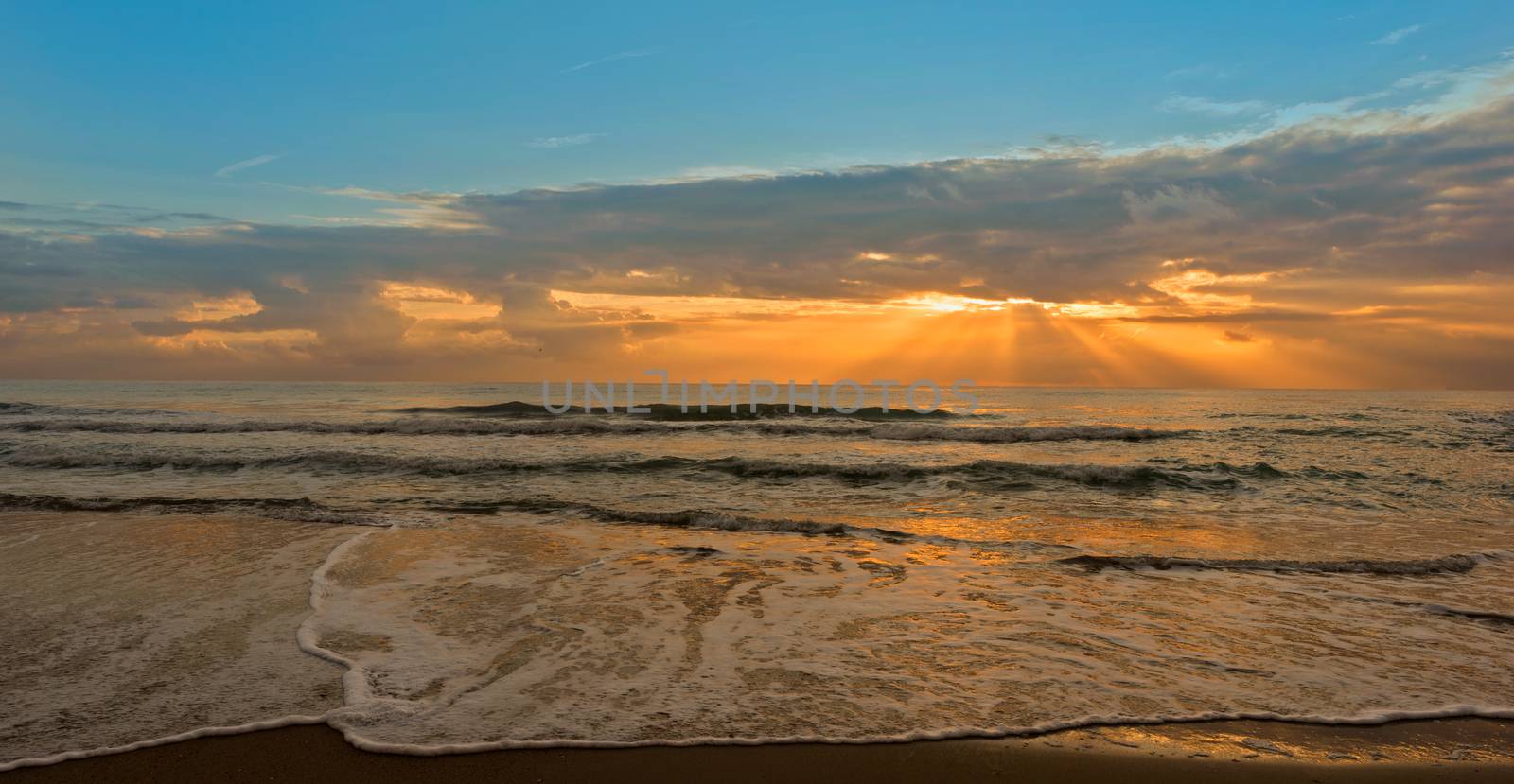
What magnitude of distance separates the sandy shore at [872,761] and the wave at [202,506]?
772 cm

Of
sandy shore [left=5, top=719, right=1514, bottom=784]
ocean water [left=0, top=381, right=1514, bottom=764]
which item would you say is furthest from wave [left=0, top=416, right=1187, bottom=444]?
sandy shore [left=5, top=719, right=1514, bottom=784]

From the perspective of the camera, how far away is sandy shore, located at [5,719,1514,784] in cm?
375

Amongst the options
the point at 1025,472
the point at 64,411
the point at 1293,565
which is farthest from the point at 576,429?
the point at 64,411

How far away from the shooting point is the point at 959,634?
19.5ft

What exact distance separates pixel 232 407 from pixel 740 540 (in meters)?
45.3

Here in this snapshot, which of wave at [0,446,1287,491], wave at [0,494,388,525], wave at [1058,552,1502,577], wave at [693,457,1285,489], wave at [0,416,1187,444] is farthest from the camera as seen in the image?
wave at [0,416,1187,444]

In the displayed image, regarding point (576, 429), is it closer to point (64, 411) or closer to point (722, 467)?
point (722, 467)

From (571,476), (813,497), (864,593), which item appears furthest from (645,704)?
(571,476)

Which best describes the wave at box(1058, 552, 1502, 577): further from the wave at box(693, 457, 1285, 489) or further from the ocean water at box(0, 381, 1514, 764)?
the wave at box(693, 457, 1285, 489)

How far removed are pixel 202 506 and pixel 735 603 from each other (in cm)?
1032

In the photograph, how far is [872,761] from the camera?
389 centimetres

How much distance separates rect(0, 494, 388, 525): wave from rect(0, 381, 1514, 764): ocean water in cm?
10

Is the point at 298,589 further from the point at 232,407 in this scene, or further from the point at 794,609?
the point at 232,407

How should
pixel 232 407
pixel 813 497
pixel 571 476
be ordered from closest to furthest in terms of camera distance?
pixel 813 497 → pixel 571 476 → pixel 232 407
